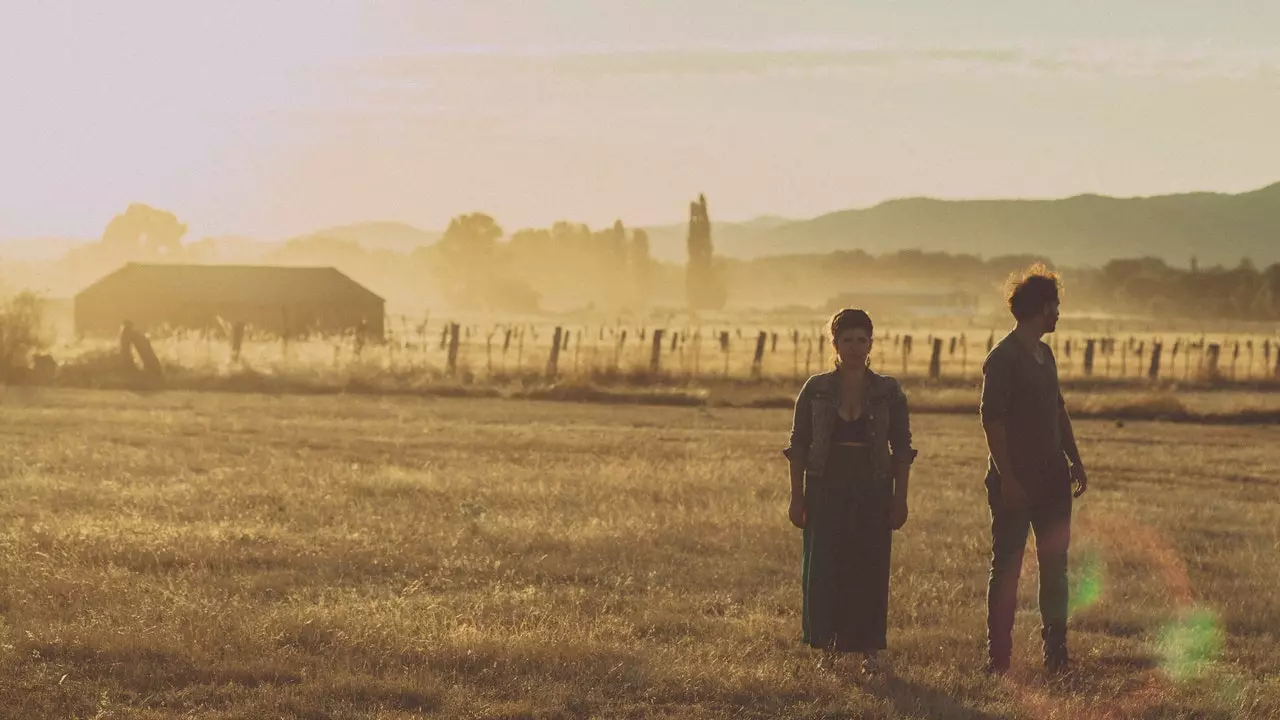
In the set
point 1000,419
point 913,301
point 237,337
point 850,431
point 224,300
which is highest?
point 913,301

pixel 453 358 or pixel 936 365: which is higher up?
pixel 936 365

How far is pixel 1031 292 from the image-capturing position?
26.4 feet

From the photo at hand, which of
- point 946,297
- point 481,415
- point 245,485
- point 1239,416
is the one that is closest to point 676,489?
point 245,485

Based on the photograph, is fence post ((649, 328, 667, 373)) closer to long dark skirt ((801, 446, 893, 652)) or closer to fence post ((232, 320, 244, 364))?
fence post ((232, 320, 244, 364))

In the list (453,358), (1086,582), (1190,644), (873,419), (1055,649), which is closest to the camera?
(873,419)

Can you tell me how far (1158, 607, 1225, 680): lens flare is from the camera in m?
8.52

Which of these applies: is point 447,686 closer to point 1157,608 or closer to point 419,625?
point 419,625

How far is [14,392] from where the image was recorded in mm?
32188

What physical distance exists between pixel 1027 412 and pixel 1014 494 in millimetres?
492

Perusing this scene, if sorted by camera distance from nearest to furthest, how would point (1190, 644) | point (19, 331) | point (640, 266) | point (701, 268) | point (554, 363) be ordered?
point (1190, 644) → point (19, 331) → point (554, 363) → point (701, 268) → point (640, 266)

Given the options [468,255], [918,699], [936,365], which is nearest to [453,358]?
[936,365]

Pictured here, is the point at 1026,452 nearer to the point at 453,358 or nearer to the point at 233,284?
the point at 453,358

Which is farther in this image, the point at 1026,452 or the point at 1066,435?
the point at 1066,435

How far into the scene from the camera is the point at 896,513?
26.3 ft
